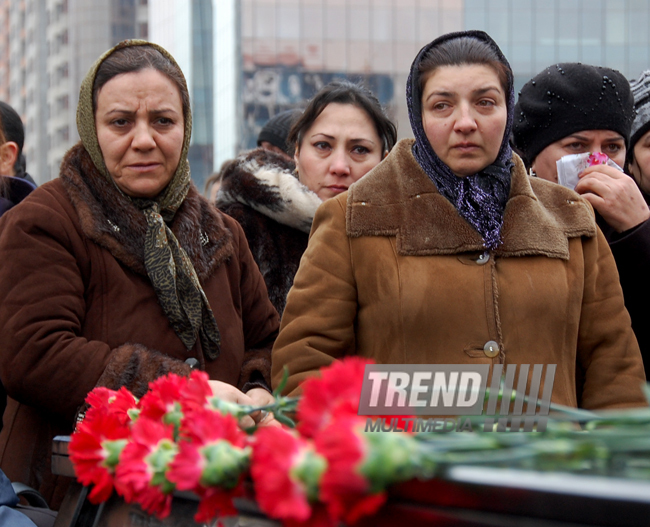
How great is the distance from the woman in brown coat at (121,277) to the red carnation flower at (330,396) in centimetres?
130

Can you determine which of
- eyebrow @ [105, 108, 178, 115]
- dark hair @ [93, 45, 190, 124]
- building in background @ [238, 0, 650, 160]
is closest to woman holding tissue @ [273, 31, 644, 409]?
eyebrow @ [105, 108, 178, 115]

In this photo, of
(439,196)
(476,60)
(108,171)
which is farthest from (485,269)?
(108,171)

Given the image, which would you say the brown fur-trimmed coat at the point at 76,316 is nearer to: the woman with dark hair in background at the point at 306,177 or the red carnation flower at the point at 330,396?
the woman with dark hair in background at the point at 306,177

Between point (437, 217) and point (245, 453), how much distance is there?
4.93ft

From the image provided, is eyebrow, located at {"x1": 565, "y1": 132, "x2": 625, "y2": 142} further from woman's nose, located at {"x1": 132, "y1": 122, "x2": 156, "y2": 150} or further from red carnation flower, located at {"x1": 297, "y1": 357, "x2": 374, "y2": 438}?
red carnation flower, located at {"x1": 297, "y1": 357, "x2": 374, "y2": 438}

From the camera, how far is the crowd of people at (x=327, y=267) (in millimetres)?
2414

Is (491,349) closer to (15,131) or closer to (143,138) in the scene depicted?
(143,138)

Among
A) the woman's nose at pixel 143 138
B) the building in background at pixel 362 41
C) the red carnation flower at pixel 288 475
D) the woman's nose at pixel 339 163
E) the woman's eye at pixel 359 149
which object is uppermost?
the building in background at pixel 362 41

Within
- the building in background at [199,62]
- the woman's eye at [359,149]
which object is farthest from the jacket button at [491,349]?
the building in background at [199,62]

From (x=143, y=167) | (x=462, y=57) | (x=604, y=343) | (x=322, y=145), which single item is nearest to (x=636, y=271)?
(x=604, y=343)

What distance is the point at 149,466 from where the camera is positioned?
4.27ft

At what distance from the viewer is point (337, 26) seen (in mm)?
41875

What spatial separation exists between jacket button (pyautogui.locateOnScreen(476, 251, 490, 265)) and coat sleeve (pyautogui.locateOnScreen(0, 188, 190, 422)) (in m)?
0.91

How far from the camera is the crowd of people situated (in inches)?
95.0
